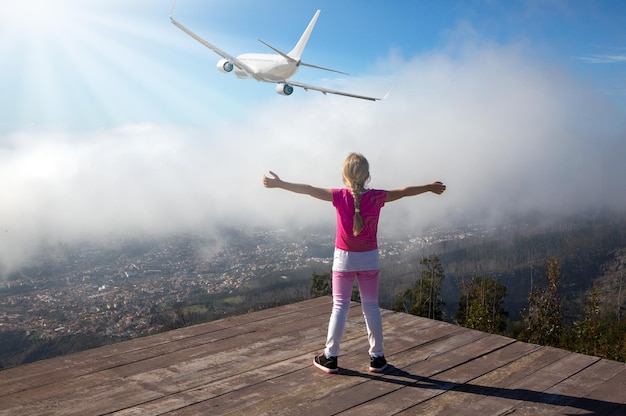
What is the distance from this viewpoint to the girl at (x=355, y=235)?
3365 millimetres

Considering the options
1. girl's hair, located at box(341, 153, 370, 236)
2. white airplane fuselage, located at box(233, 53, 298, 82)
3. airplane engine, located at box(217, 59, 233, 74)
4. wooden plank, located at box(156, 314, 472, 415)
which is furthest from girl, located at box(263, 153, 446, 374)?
white airplane fuselage, located at box(233, 53, 298, 82)

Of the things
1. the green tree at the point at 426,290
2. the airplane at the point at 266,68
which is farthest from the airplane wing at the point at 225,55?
the green tree at the point at 426,290

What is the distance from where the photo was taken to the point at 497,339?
14.0 feet

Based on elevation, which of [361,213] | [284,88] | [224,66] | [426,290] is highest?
[224,66]

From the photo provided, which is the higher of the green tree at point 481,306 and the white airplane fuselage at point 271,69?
the white airplane fuselage at point 271,69

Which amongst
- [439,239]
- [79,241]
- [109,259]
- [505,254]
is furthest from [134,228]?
[505,254]

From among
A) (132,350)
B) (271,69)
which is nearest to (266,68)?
(271,69)

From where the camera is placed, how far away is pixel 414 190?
348cm

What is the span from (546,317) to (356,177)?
525 cm

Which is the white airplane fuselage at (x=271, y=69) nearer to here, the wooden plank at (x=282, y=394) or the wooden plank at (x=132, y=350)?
the wooden plank at (x=132, y=350)

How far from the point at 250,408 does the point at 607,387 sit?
2.12 m

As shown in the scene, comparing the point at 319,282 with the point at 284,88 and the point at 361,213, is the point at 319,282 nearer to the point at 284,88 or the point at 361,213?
the point at 284,88

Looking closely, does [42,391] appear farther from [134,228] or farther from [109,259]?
[134,228]

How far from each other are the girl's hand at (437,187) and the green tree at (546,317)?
4.32 m
